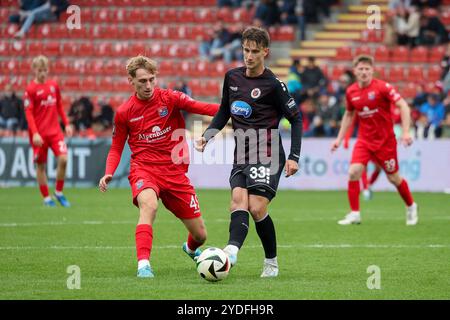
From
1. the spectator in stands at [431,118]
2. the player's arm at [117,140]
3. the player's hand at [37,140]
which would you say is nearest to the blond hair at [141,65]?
the player's arm at [117,140]

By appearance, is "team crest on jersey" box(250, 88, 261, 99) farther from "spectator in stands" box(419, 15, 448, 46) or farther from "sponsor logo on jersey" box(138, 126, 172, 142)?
"spectator in stands" box(419, 15, 448, 46)

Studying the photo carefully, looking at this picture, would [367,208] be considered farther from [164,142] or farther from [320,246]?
[164,142]

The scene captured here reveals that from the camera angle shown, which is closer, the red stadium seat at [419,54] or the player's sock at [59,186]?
the player's sock at [59,186]

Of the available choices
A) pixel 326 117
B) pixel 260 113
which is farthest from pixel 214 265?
pixel 326 117

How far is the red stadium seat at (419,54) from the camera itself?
27.3 m

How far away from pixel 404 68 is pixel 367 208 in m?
9.80

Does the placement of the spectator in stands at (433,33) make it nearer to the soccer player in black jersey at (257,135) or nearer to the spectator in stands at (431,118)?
the spectator in stands at (431,118)

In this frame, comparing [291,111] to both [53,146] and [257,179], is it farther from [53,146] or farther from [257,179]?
[53,146]

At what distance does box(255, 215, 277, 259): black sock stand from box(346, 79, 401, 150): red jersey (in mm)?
5951

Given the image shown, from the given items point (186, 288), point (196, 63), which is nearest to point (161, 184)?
point (186, 288)

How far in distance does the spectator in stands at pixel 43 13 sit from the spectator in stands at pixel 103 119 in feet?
21.9

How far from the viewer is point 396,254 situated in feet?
37.1

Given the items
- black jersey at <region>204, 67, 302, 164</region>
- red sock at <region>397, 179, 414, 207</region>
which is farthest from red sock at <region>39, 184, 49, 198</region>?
black jersey at <region>204, 67, 302, 164</region>

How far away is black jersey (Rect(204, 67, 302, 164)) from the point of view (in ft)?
30.4
